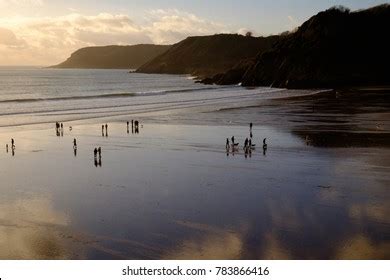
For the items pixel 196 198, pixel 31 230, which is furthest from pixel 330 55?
pixel 31 230

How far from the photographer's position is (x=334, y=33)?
414ft

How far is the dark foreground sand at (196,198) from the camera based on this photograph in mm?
15148

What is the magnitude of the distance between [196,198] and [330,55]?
352 ft

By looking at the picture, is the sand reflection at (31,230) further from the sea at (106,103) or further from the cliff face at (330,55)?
the cliff face at (330,55)

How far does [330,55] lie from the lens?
11969 cm

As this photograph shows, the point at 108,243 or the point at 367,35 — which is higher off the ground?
the point at 367,35

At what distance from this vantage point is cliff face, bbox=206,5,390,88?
113 metres

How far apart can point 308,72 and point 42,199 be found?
4020 inches

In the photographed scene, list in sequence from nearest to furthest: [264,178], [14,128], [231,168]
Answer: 1. [264,178]
2. [231,168]
3. [14,128]

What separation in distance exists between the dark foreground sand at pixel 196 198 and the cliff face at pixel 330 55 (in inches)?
3104

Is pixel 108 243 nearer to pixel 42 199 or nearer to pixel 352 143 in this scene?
pixel 42 199

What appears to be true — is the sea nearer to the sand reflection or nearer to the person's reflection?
the person's reflection
